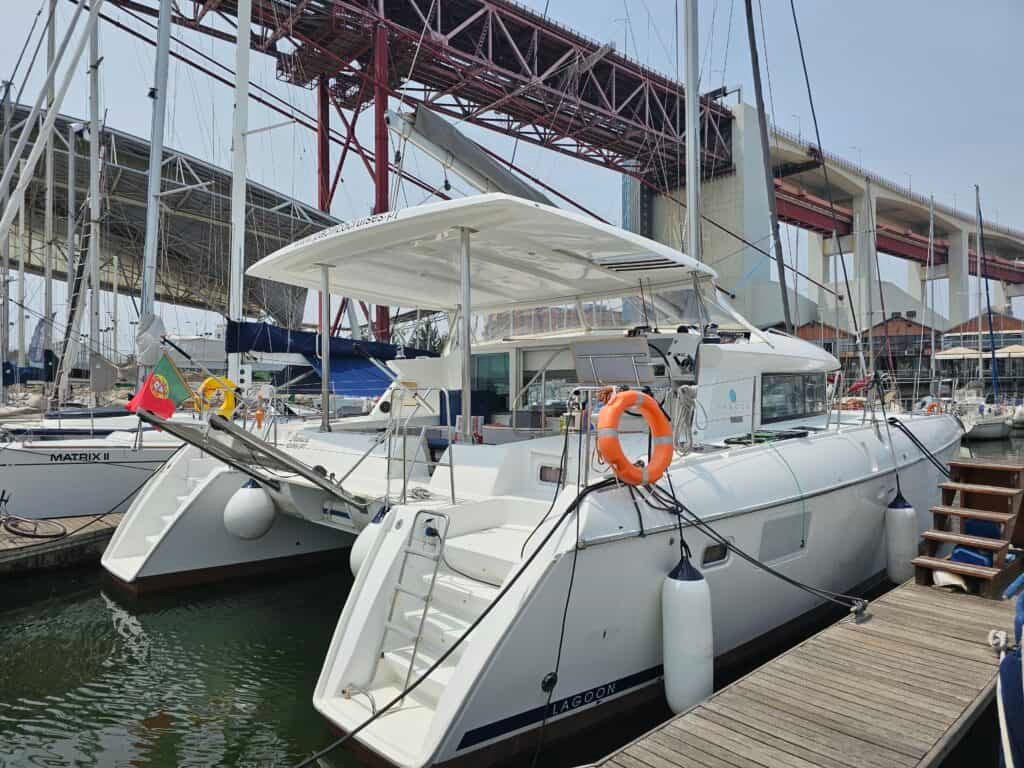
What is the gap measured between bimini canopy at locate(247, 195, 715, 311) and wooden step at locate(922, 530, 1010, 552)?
2.84 meters

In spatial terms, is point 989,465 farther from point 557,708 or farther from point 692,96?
point 692,96

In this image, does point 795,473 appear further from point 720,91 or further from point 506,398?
point 720,91

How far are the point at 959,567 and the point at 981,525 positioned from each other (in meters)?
1.31

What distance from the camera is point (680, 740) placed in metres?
3.20

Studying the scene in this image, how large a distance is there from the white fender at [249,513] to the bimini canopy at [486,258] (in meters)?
2.20

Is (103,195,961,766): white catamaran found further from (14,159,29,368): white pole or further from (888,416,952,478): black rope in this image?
(14,159,29,368): white pole

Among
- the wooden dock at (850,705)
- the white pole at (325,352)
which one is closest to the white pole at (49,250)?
the white pole at (325,352)

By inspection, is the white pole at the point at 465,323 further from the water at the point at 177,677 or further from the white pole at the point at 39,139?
the white pole at the point at 39,139

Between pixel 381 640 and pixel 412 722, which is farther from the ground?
pixel 381 640

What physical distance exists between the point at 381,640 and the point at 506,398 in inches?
169

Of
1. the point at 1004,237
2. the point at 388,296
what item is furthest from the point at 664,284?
the point at 1004,237

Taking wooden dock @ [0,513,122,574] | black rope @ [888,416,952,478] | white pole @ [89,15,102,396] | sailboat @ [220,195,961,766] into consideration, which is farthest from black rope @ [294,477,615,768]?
white pole @ [89,15,102,396]

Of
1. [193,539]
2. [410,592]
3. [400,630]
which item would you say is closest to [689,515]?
[410,592]

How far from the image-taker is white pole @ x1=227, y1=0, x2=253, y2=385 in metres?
10.1
